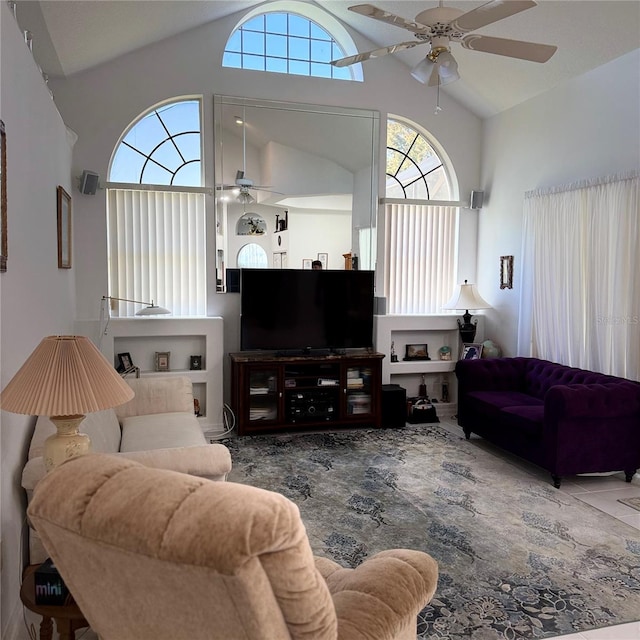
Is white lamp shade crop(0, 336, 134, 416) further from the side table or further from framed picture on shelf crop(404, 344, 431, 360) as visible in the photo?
framed picture on shelf crop(404, 344, 431, 360)

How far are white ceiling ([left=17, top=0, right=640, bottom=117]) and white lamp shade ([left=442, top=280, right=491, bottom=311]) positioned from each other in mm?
2028

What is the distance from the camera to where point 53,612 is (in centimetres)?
184

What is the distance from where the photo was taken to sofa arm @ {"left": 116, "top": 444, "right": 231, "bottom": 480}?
8.00 ft

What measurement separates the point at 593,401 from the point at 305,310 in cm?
274

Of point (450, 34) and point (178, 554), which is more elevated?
point (450, 34)

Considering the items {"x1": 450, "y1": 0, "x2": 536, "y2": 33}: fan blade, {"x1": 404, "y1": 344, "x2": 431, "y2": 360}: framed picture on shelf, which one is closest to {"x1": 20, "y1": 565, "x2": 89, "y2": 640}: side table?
{"x1": 450, "y1": 0, "x2": 536, "y2": 33}: fan blade

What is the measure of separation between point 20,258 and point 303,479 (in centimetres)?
255

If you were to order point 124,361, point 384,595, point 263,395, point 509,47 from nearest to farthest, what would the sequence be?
point 384,595 < point 509,47 < point 124,361 < point 263,395

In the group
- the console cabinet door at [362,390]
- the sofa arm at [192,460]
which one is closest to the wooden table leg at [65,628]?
the sofa arm at [192,460]

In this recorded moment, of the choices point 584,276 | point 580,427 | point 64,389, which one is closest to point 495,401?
point 580,427

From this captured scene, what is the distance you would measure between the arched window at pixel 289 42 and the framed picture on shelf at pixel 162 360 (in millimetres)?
2975

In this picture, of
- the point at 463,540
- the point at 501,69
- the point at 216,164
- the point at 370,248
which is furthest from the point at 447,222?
the point at 463,540

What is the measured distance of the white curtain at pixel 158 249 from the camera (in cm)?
539

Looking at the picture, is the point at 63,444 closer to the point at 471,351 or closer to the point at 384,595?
the point at 384,595
